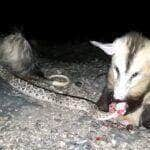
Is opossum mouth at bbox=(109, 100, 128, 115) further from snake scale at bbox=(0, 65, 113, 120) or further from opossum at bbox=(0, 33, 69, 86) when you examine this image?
opossum at bbox=(0, 33, 69, 86)

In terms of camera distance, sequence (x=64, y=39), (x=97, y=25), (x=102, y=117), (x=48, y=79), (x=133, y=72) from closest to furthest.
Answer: (x=133, y=72) < (x=102, y=117) < (x=48, y=79) < (x=64, y=39) < (x=97, y=25)

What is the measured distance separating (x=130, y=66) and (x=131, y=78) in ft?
0.36

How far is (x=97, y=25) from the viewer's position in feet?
21.9

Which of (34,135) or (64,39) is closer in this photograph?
(34,135)

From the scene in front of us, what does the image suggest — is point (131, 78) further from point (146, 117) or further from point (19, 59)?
point (19, 59)

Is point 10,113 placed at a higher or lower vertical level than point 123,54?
lower

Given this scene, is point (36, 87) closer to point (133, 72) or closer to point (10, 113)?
point (10, 113)

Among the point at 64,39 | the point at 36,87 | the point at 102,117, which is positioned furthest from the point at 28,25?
the point at 102,117

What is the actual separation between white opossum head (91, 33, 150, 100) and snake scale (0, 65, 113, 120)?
0.30 metres

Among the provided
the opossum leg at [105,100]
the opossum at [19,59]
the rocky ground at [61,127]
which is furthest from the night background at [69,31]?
the opossum leg at [105,100]

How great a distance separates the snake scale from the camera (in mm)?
4484

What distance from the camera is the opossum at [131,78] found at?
4.10 metres

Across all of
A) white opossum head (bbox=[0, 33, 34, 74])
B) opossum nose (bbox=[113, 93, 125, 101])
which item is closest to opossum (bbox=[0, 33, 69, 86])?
white opossum head (bbox=[0, 33, 34, 74])

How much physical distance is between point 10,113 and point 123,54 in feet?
3.72
